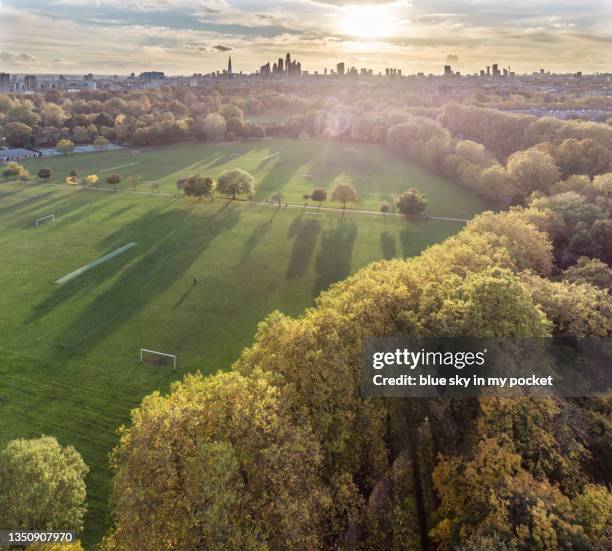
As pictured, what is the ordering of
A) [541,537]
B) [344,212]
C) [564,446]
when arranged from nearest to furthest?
[541,537] → [564,446] → [344,212]

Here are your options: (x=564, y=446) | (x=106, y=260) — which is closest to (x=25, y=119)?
(x=106, y=260)

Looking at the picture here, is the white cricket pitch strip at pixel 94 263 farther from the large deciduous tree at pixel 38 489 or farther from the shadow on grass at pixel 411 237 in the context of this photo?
the shadow on grass at pixel 411 237

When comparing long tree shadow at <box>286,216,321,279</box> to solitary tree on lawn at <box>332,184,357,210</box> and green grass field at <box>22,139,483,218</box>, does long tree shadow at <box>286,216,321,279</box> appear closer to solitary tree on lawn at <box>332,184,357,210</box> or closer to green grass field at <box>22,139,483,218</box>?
solitary tree on lawn at <box>332,184,357,210</box>

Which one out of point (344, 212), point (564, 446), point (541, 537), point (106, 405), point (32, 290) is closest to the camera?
point (541, 537)

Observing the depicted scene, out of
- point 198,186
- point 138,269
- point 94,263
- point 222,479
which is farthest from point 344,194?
point 222,479

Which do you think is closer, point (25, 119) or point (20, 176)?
point (20, 176)

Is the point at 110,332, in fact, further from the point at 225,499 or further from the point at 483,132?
the point at 483,132
